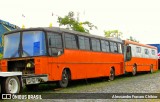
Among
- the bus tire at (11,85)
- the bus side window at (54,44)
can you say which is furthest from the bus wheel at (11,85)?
the bus side window at (54,44)

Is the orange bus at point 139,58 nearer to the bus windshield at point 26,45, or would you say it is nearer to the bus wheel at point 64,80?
A: the bus wheel at point 64,80

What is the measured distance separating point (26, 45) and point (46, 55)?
3.40 feet

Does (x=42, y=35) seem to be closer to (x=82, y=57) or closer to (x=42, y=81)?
(x=42, y=81)

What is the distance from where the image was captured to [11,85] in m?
12.6

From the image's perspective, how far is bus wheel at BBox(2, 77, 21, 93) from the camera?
12062mm

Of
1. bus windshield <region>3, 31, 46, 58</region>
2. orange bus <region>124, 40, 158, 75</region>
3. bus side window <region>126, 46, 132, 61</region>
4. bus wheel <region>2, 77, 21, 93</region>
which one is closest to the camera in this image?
bus wheel <region>2, 77, 21, 93</region>

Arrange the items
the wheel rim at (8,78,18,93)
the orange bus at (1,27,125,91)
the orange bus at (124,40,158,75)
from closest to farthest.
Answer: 1. the wheel rim at (8,78,18,93)
2. the orange bus at (1,27,125,91)
3. the orange bus at (124,40,158,75)

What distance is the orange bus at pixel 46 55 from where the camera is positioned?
14.7 metres

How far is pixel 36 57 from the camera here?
576 inches

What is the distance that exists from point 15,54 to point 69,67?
2.88 m

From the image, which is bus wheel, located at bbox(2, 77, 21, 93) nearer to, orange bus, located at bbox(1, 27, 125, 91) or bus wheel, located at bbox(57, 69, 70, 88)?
orange bus, located at bbox(1, 27, 125, 91)

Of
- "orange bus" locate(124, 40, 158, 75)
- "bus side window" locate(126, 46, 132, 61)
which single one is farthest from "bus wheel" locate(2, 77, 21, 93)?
"bus side window" locate(126, 46, 132, 61)

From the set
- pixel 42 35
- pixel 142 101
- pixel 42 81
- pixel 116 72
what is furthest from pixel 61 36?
pixel 116 72

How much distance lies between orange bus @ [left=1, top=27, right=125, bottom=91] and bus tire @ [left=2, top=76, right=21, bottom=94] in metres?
1.09
